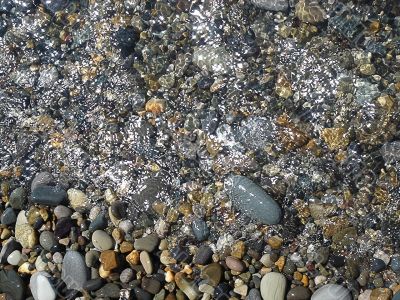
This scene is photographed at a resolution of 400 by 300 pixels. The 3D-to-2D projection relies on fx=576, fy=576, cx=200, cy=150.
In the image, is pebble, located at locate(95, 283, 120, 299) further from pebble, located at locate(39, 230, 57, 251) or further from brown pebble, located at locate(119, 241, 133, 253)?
pebble, located at locate(39, 230, 57, 251)

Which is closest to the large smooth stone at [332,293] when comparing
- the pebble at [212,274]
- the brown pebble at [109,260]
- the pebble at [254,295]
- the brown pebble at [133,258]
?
the pebble at [254,295]

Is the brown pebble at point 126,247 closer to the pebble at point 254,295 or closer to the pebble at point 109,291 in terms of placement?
the pebble at point 109,291

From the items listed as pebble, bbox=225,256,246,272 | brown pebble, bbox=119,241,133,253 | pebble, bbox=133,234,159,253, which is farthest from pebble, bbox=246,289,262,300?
brown pebble, bbox=119,241,133,253

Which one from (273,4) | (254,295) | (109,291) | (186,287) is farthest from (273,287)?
(273,4)

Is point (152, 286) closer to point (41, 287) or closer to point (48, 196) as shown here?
point (41, 287)

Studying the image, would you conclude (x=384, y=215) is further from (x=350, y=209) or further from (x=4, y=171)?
(x=4, y=171)
